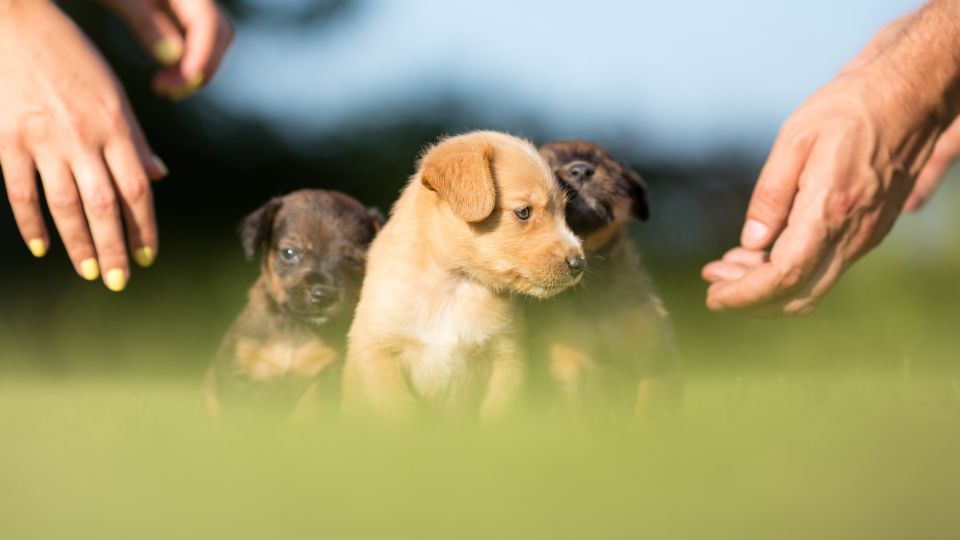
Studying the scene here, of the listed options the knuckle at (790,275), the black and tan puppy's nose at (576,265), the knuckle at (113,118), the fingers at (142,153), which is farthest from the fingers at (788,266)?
the knuckle at (113,118)

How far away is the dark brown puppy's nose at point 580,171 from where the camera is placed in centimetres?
526

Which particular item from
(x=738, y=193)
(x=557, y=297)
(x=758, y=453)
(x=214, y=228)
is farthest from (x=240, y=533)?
(x=738, y=193)

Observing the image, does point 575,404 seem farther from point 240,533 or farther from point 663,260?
point 663,260

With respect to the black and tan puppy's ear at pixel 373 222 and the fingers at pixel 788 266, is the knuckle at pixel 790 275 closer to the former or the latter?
the fingers at pixel 788 266

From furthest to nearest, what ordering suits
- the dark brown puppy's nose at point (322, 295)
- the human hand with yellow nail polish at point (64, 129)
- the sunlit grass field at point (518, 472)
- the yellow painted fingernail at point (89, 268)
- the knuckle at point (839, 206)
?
1. the dark brown puppy's nose at point (322, 295)
2. the knuckle at point (839, 206)
3. the yellow painted fingernail at point (89, 268)
4. the human hand with yellow nail polish at point (64, 129)
5. the sunlit grass field at point (518, 472)

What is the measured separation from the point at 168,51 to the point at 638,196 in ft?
9.75

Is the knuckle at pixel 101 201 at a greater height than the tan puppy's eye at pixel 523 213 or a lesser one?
greater

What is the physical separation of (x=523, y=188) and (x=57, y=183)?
2.11 m

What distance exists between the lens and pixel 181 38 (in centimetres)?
325

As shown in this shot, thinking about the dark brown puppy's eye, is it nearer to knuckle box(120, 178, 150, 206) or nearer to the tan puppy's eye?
the tan puppy's eye

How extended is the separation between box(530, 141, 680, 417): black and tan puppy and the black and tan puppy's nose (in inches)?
29.0

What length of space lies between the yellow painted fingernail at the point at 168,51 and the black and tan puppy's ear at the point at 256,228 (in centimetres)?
226

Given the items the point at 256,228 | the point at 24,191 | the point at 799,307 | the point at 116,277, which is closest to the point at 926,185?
the point at 799,307

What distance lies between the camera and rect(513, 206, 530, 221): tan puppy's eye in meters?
4.50
